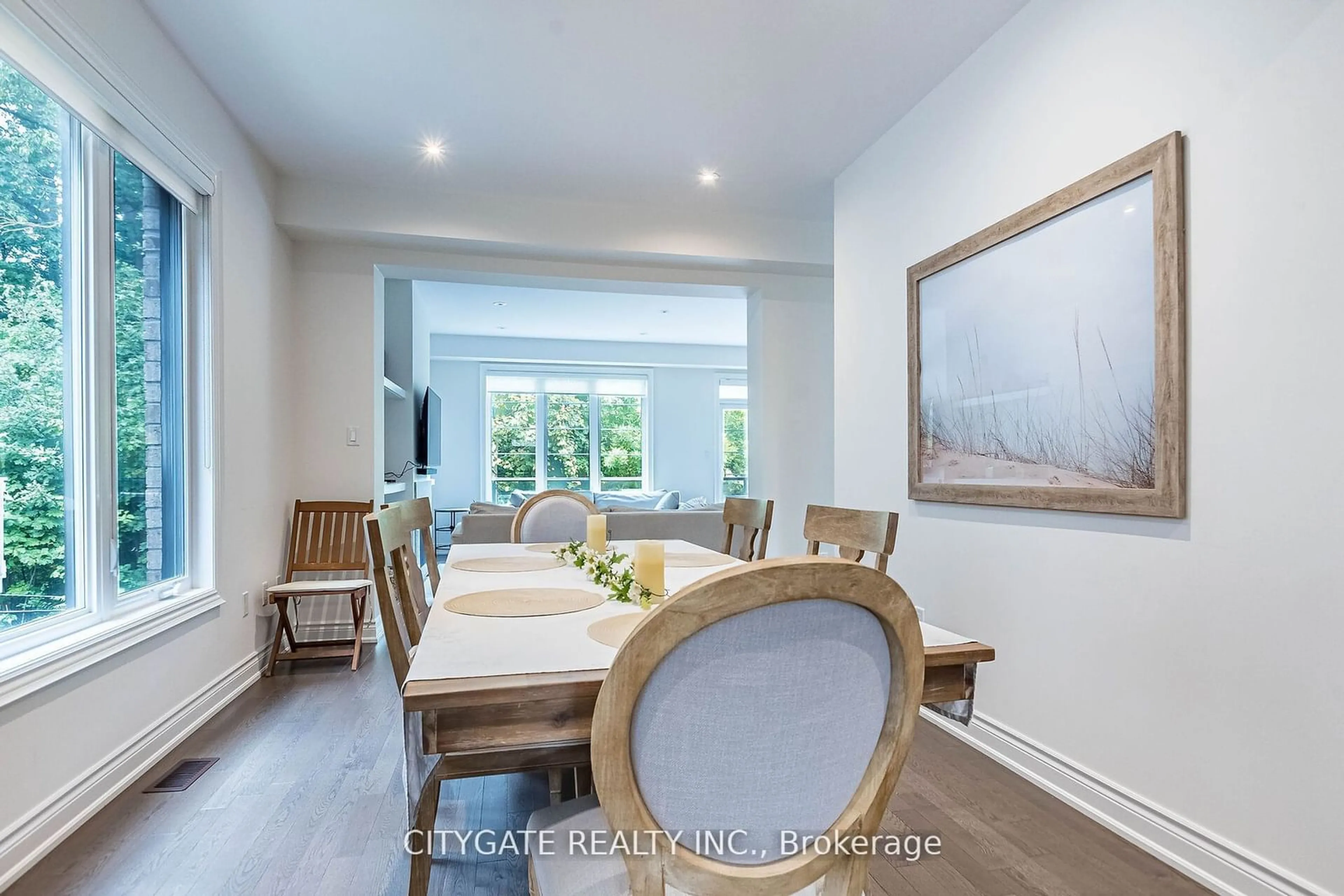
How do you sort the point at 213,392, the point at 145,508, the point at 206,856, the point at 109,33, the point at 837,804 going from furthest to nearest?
the point at 213,392 → the point at 145,508 → the point at 109,33 → the point at 206,856 → the point at 837,804

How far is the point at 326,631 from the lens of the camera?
3832 mm

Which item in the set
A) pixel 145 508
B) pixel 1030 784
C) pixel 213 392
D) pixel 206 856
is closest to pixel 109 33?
pixel 213 392

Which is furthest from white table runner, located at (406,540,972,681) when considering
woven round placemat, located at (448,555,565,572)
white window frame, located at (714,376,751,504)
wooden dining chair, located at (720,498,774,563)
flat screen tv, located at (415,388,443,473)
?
white window frame, located at (714,376,751,504)

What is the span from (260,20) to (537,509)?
194 centimetres

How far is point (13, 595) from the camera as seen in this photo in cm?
180

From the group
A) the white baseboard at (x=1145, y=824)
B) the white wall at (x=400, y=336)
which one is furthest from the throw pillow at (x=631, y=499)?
the white baseboard at (x=1145, y=824)

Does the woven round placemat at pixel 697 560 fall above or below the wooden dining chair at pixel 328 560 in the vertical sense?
above

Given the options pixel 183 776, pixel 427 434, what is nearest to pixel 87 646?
pixel 183 776

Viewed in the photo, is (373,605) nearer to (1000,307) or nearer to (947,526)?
(947,526)

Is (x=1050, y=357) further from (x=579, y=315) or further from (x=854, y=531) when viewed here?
(x=579, y=315)

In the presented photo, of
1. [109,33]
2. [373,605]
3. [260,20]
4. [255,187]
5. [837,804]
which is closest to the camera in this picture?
[837,804]

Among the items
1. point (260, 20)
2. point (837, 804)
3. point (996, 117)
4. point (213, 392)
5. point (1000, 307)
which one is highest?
point (260, 20)

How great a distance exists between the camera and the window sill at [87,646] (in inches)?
65.6

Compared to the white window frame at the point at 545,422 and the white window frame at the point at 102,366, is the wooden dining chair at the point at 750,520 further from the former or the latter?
the white window frame at the point at 545,422
